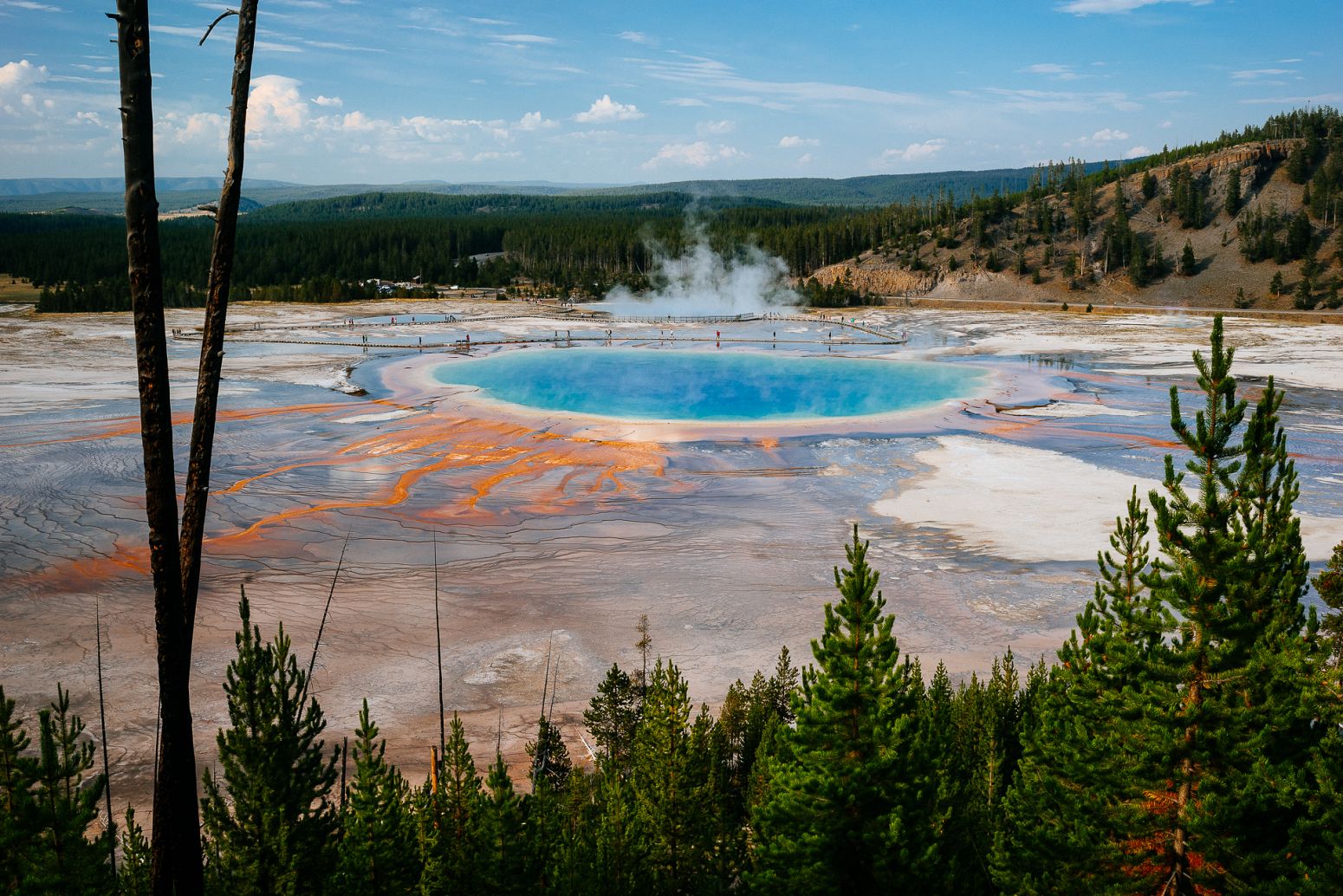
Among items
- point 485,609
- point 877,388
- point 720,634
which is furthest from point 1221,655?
point 877,388

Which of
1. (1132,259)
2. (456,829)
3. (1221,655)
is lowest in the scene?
(456,829)

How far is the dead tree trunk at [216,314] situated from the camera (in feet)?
14.7

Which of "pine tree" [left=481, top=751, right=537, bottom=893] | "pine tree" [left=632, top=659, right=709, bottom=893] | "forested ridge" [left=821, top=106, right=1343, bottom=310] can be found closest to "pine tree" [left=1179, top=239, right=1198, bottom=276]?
"forested ridge" [left=821, top=106, right=1343, bottom=310]

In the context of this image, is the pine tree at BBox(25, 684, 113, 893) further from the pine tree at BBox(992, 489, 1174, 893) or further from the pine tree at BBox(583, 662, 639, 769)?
the pine tree at BBox(992, 489, 1174, 893)

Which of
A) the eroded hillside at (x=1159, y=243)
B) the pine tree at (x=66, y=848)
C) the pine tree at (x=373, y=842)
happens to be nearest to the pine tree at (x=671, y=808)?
the pine tree at (x=373, y=842)

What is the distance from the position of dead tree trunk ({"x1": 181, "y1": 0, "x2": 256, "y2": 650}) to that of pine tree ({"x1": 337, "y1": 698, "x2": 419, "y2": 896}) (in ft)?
9.27

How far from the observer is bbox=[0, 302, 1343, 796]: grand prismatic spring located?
14227 millimetres

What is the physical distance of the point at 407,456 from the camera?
83.7 ft

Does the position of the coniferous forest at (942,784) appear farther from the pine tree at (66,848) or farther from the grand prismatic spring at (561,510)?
the grand prismatic spring at (561,510)

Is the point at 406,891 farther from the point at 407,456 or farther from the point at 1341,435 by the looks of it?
the point at 1341,435

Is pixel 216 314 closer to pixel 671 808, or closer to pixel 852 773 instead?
→ pixel 852 773

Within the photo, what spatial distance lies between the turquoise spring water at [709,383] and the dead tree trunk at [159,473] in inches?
1075

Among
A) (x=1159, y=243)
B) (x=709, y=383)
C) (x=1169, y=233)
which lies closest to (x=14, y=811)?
(x=709, y=383)

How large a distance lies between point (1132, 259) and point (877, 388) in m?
51.9
